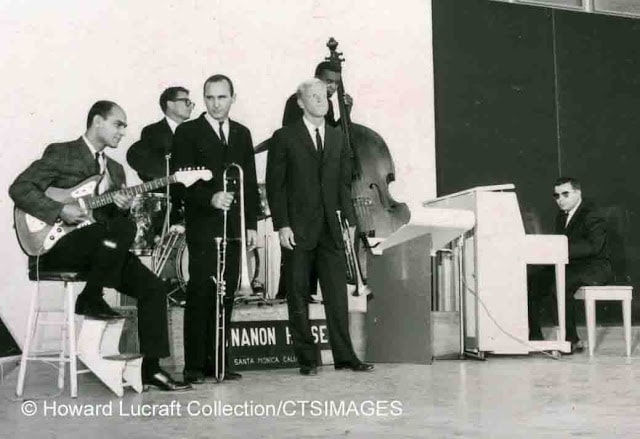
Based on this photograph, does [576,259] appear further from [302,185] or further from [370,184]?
[302,185]

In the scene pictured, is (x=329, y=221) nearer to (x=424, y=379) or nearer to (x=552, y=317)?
(x=424, y=379)

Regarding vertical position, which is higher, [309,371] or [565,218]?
[565,218]

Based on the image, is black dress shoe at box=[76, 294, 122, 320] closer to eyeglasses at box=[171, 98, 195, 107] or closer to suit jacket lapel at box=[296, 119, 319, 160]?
suit jacket lapel at box=[296, 119, 319, 160]

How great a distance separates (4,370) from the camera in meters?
4.91

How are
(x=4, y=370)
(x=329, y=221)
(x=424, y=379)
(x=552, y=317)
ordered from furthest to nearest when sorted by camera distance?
1. (x=552, y=317)
2. (x=4, y=370)
3. (x=329, y=221)
4. (x=424, y=379)

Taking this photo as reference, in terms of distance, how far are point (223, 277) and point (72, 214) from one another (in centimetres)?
82

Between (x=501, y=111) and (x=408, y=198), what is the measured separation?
1.24m

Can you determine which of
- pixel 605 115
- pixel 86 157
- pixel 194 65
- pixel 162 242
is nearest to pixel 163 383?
pixel 86 157

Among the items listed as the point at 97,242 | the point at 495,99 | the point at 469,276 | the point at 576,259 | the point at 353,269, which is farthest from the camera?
the point at 495,99

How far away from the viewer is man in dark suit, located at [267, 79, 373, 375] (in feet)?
13.9

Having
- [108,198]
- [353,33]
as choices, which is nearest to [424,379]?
[108,198]

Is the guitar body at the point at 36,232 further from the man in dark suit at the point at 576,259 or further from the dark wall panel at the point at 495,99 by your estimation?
the dark wall panel at the point at 495,99

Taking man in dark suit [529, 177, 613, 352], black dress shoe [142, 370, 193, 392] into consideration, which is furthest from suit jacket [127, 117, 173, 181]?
man in dark suit [529, 177, 613, 352]

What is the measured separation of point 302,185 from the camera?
13.9 ft
